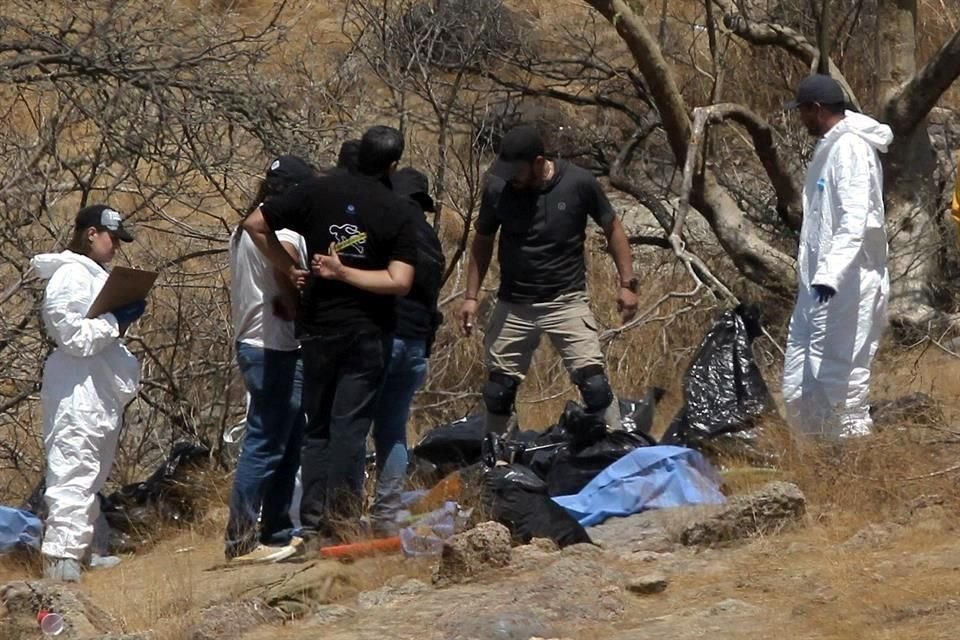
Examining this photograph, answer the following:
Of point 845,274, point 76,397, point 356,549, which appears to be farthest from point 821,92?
point 76,397

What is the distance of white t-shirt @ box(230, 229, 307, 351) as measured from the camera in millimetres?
6508

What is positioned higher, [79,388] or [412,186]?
[412,186]

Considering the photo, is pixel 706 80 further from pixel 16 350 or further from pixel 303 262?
pixel 303 262

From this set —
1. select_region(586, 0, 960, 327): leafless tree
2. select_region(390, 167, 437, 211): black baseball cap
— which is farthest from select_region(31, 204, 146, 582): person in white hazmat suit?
select_region(586, 0, 960, 327): leafless tree

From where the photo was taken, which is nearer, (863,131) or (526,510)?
(526,510)

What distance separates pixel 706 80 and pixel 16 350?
23.5ft

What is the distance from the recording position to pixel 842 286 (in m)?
6.87

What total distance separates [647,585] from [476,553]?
0.63m

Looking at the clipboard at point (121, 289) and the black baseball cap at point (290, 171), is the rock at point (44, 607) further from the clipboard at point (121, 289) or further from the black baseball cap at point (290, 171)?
the black baseball cap at point (290, 171)

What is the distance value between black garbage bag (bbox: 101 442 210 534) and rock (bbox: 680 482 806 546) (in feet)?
8.95

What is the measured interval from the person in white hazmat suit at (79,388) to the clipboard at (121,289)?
1.4 inches

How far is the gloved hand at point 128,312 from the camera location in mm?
6816

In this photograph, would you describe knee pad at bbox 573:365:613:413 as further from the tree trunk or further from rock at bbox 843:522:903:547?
the tree trunk

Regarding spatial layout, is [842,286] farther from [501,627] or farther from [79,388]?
[79,388]
